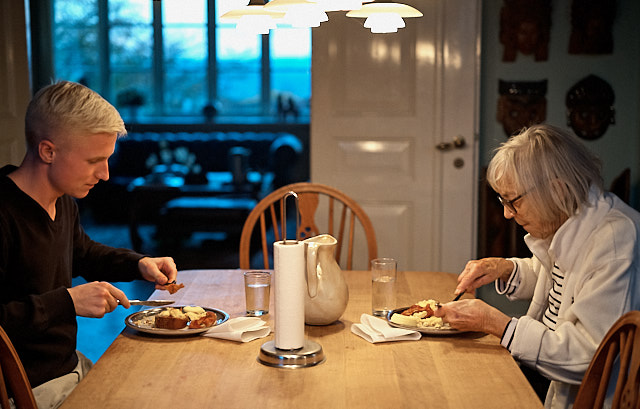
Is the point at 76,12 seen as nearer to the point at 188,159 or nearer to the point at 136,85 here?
the point at 136,85

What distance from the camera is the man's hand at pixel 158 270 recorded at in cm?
189

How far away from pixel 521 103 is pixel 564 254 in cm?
218

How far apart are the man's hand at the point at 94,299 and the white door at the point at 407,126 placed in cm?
210

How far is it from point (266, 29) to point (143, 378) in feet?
2.94

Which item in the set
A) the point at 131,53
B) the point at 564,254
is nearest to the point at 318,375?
the point at 564,254

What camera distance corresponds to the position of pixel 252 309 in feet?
5.81

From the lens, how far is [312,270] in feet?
5.18

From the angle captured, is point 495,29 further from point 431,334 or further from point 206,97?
point 206,97

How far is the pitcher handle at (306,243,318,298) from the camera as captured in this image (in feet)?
5.13

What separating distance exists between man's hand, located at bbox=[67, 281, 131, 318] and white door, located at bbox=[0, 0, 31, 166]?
→ 8.45 feet

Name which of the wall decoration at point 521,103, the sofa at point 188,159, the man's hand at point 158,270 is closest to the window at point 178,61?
the sofa at point 188,159

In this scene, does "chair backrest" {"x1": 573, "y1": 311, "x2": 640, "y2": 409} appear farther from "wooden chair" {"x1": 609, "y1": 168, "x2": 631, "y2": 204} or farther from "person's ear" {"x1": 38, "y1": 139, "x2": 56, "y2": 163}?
"wooden chair" {"x1": 609, "y1": 168, "x2": 631, "y2": 204}

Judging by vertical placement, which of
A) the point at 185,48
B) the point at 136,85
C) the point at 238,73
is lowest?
the point at 136,85

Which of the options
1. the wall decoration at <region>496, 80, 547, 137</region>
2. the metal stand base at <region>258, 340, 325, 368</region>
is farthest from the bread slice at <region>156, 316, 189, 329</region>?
the wall decoration at <region>496, 80, 547, 137</region>
